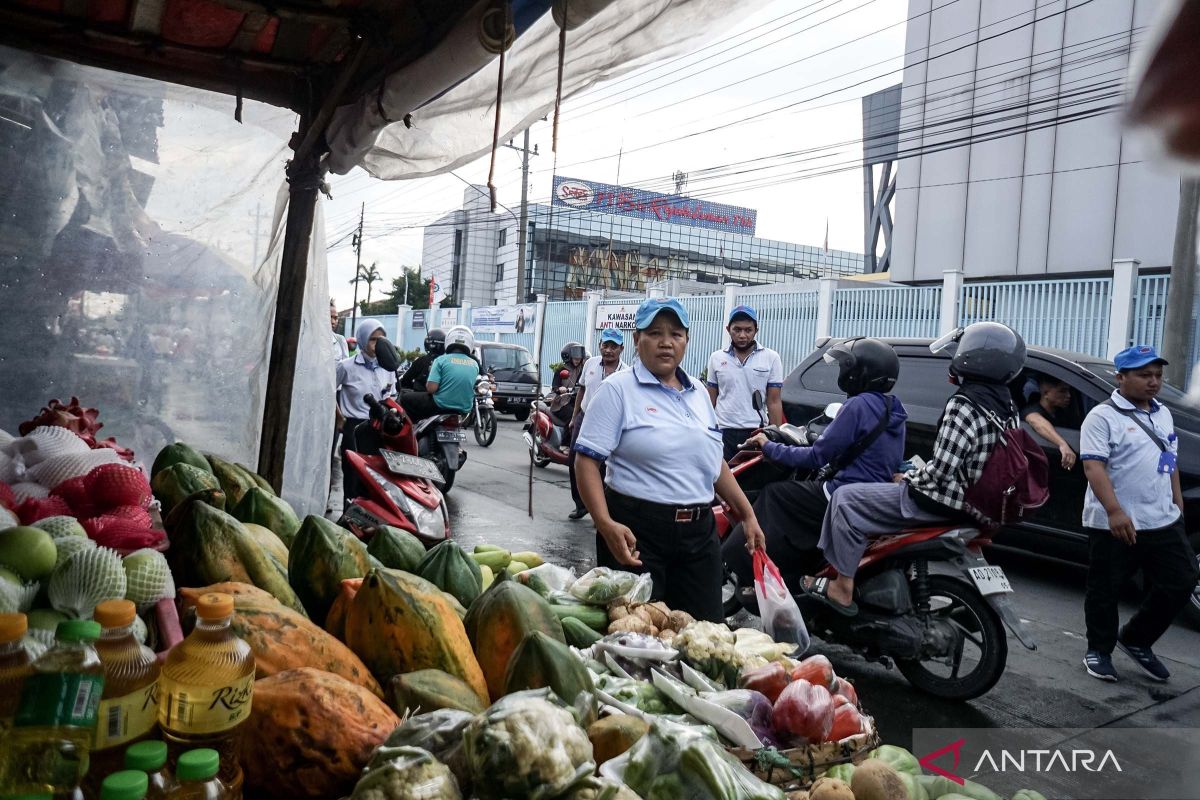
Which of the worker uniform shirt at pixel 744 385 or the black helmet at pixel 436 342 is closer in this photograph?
the worker uniform shirt at pixel 744 385

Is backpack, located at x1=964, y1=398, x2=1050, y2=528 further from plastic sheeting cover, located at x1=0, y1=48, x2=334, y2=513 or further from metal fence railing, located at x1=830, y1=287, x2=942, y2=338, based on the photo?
metal fence railing, located at x1=830, y1=287, x2=942, y2=338

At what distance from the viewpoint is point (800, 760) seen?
1795 mm

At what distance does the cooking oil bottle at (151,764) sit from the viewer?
1136mm

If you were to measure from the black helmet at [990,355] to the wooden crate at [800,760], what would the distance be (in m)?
2.81

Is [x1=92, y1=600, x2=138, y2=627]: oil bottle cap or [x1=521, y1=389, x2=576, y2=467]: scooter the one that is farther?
[x1=521, y1=389, x2=576, y2=467]: scooter

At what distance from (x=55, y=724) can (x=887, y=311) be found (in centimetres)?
1593

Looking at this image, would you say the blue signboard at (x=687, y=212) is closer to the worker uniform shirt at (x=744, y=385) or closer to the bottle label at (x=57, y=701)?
the worker uniform shirt at (x=744, y=385)

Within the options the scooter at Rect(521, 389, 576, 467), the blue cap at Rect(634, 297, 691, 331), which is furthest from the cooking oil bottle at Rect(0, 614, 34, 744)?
the scooter at Rect(521, 389, 576, 467)

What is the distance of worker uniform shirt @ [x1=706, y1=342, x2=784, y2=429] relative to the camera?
24.1 feet

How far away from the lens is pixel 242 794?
4.61 feet

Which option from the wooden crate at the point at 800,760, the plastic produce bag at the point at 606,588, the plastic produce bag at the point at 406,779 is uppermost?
the plastic produce bag at the point at 406,779

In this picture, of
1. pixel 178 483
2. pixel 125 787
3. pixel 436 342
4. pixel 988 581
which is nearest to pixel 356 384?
pixel 436 342

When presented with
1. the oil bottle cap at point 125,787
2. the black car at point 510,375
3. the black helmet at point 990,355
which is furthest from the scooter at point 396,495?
the black car at point 510,375

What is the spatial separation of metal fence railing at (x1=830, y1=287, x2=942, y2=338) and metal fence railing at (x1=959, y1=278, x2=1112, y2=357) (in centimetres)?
71
